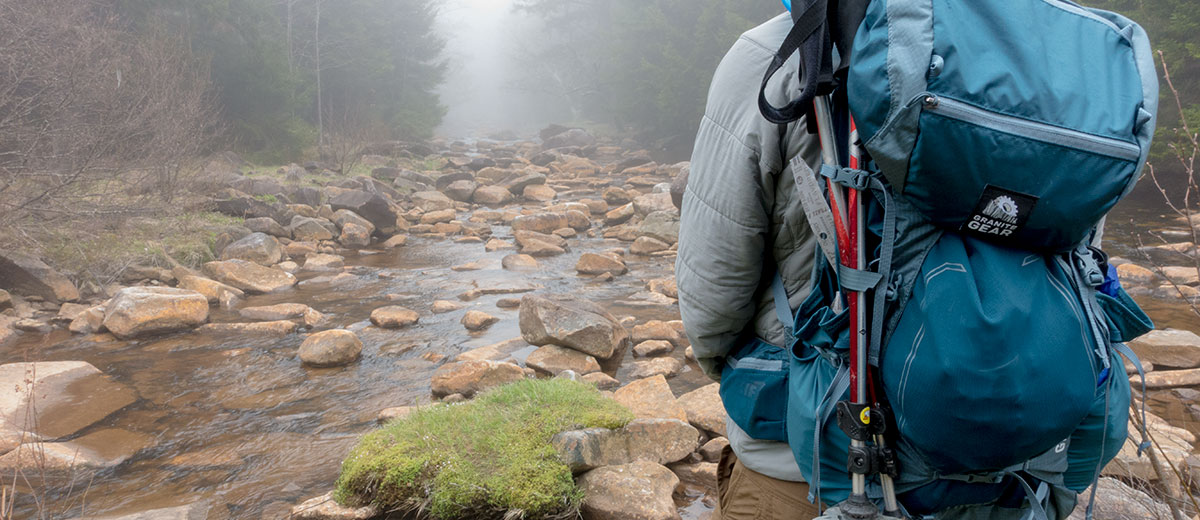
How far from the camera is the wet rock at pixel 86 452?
469cm

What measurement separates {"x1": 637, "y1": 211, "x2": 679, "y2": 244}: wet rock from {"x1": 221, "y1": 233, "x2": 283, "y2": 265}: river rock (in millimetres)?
5973

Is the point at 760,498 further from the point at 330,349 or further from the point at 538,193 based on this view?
the point at 538,193

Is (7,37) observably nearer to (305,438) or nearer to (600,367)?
(305,438)

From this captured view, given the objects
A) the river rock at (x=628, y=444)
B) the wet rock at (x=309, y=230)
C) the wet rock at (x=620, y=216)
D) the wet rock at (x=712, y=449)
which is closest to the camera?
the river rock at (x=628, y=444)

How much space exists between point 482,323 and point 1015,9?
7.40 metres

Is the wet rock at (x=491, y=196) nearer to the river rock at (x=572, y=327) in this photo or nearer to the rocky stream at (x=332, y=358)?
the rocky stream at (x=332, y=358)

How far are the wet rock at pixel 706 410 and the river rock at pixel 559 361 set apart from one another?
160cm

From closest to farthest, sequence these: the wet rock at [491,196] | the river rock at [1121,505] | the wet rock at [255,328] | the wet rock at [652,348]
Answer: the river rock at [1121,505], the wet rock at [652,348], the wet rock at [255,328], the wet rock at [491,196]

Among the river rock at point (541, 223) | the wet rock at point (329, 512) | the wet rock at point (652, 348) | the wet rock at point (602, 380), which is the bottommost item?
the river rock at point (541, 223)

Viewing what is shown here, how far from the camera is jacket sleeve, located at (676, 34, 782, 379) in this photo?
1.43 m

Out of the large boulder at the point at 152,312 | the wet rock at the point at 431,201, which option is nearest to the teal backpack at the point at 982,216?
the large boulder at the point at 152,312

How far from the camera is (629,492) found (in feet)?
11.7

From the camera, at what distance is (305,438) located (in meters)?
5.38

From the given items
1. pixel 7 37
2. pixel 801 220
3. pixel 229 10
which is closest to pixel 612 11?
pixel 229 10
